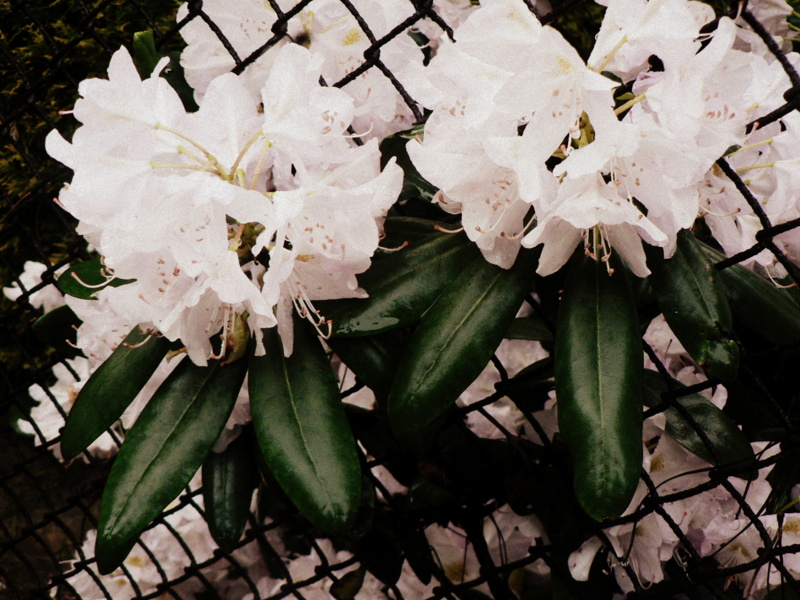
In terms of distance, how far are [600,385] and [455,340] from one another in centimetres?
15

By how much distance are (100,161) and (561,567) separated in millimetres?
812

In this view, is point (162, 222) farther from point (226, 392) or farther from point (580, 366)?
point (580, 366)

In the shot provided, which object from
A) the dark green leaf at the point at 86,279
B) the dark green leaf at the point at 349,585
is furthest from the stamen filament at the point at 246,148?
the dark green leaf at the point at 349,585

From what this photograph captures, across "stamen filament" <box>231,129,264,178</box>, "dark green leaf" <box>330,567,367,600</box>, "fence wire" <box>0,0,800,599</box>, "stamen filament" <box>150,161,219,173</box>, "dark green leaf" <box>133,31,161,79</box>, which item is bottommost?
"dark green leaf" <box>330,567,367,600</box>

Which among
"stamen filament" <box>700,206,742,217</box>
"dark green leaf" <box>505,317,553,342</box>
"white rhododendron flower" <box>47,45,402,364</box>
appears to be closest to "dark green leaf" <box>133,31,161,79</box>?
"white rhododendron flower" <box>47,45,402,364</box>

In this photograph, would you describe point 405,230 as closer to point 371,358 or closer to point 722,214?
point 371,358

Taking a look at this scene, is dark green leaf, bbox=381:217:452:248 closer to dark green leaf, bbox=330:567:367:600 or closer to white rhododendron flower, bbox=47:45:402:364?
white rhododendron flower, bbox=47:45:402:364

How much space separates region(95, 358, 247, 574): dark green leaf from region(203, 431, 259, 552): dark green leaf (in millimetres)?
186

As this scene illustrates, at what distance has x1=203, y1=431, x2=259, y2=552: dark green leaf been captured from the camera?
1.02 m

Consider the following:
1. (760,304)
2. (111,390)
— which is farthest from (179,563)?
(760,304)

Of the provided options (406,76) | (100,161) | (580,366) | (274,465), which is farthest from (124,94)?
(580,366)

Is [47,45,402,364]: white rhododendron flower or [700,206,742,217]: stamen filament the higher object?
[47,45,402,364]: white rhododendron flower

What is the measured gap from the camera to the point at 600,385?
69 centimetres

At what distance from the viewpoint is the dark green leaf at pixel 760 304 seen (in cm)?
77
